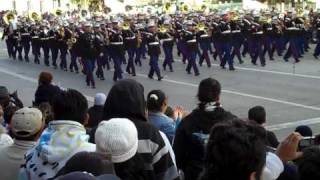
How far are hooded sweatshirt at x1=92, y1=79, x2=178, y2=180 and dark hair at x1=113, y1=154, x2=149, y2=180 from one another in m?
0.18

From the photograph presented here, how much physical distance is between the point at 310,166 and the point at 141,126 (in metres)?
1.43

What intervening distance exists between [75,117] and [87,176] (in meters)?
1.43

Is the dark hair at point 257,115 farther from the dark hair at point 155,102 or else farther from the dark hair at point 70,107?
the dark hair at point 70,107

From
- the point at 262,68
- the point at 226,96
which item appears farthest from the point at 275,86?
the point at 262,68

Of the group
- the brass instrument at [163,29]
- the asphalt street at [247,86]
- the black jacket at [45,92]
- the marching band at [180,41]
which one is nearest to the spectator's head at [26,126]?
the black jacket at [45,92]

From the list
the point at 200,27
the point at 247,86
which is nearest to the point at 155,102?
the point at 247,86

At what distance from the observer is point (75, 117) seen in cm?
389

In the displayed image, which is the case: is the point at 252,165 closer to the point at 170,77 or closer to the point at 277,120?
the point at 277,120

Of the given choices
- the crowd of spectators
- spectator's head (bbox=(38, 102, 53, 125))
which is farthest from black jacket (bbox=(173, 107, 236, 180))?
spectator's head (bbox=(38, 102, 53, 125))

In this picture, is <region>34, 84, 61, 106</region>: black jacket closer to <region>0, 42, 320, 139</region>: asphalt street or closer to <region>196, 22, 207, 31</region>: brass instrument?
<region>0, 42, 320, 139</region>: asphalt street

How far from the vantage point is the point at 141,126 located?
3.77 metres

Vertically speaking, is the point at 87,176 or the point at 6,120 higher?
the point at 87,176

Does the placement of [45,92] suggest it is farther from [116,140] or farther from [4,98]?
[116,140]

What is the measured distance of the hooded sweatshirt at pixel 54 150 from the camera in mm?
3594
